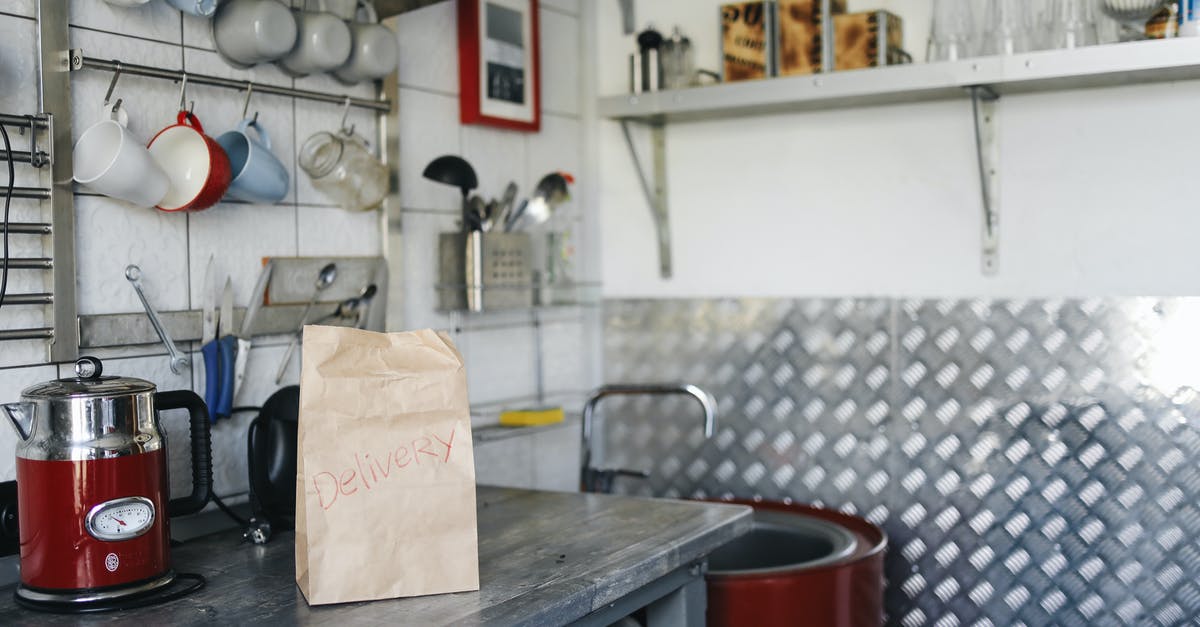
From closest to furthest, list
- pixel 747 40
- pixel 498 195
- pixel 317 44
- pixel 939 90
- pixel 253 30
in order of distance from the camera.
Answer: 1. pixel 253 30
2. pixel 317 44
3. pixel 939 90
4. pixel 747 40
5. pixel 498 195

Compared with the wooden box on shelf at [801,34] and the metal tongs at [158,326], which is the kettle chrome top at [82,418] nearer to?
the metal tongs at [158,326]

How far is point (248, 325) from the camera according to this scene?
1.93 m

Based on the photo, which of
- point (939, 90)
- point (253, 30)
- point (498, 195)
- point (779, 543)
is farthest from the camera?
point (498, 195)

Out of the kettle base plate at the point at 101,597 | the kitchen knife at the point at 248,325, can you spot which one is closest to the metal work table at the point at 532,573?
the kettle base plate at the point at 101,597

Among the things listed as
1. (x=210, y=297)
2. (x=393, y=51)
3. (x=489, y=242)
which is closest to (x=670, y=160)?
(x=489, y=242)

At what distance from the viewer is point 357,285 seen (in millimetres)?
2158

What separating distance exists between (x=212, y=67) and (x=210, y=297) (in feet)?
1.31

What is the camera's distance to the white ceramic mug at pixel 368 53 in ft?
6.81

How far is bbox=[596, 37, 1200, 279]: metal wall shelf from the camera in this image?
6.41ft

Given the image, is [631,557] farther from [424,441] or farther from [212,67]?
[212,67]

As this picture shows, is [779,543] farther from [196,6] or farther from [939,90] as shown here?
[196,6]

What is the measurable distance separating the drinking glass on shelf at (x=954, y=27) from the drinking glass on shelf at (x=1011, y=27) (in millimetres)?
46

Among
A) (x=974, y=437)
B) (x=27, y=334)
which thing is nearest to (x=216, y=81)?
(x=27, y=334)

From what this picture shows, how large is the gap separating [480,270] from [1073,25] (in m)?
1.26
